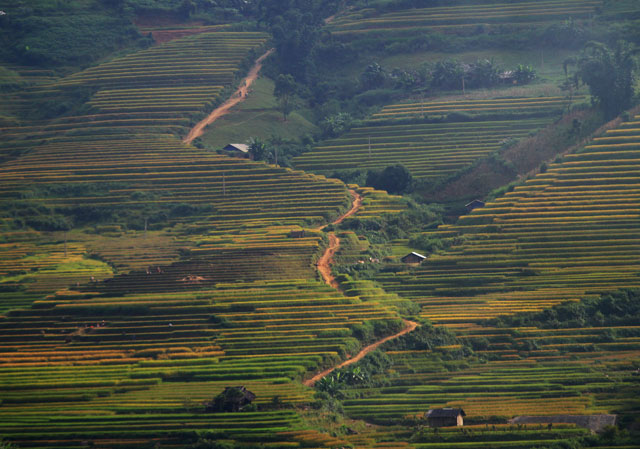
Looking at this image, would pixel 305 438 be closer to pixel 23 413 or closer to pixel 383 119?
pixel 23 413

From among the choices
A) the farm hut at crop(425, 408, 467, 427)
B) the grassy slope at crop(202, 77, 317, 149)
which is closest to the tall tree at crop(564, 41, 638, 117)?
the grassy slope at crop(202, 77, 317, 149)

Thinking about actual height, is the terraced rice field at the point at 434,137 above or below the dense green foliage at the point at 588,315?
above

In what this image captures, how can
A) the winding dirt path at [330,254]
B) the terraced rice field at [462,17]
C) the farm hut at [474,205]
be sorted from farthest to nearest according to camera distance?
the terraced rice field at [462,17]
the farm hut at [474,205]
the winding dirt path at [330,254]

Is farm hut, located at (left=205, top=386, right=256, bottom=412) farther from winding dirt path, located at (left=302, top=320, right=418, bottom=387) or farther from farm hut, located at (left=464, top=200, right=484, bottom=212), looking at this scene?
farm hut, located at (left=464, top=200, right=484, bottom=212)

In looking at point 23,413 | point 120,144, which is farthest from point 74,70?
point 23,413

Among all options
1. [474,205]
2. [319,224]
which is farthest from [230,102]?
[474,205]

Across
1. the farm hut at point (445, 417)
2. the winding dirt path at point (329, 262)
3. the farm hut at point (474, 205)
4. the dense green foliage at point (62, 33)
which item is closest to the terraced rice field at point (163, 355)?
the winding dirt path at point (329, 262)

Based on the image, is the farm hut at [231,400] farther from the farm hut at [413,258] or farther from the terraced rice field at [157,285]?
the farm hut at [413,258]
